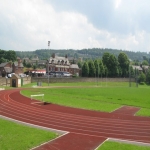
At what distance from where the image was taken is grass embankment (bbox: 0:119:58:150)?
51.3ft

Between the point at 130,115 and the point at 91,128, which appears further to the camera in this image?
the point at 130,115

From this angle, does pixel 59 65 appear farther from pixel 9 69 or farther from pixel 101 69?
pixel 9 69

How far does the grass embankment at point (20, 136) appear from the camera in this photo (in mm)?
15633

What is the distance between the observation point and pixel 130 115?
2809 centimetres

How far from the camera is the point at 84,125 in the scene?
2216 cm

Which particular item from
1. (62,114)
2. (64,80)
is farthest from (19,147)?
(64,80)

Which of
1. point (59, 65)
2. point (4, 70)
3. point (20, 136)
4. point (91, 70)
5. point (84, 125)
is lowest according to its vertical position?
point (84, 125)

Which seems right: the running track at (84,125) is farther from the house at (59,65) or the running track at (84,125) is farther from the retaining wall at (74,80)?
the house at (59,65)

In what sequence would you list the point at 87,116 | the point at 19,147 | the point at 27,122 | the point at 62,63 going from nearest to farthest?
the point at 19,147 → the point at 27,122 → the point at 87,116 → the point at 62,63

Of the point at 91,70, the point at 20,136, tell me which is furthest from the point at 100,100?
the point at 91,70

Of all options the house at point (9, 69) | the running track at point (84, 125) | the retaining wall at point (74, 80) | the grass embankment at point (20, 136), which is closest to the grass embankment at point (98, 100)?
the running track at point (84, 125)

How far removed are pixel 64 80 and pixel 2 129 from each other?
241 feet

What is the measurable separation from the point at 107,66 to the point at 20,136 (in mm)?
105621

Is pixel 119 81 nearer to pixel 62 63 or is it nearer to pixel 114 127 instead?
pixel 62 63
